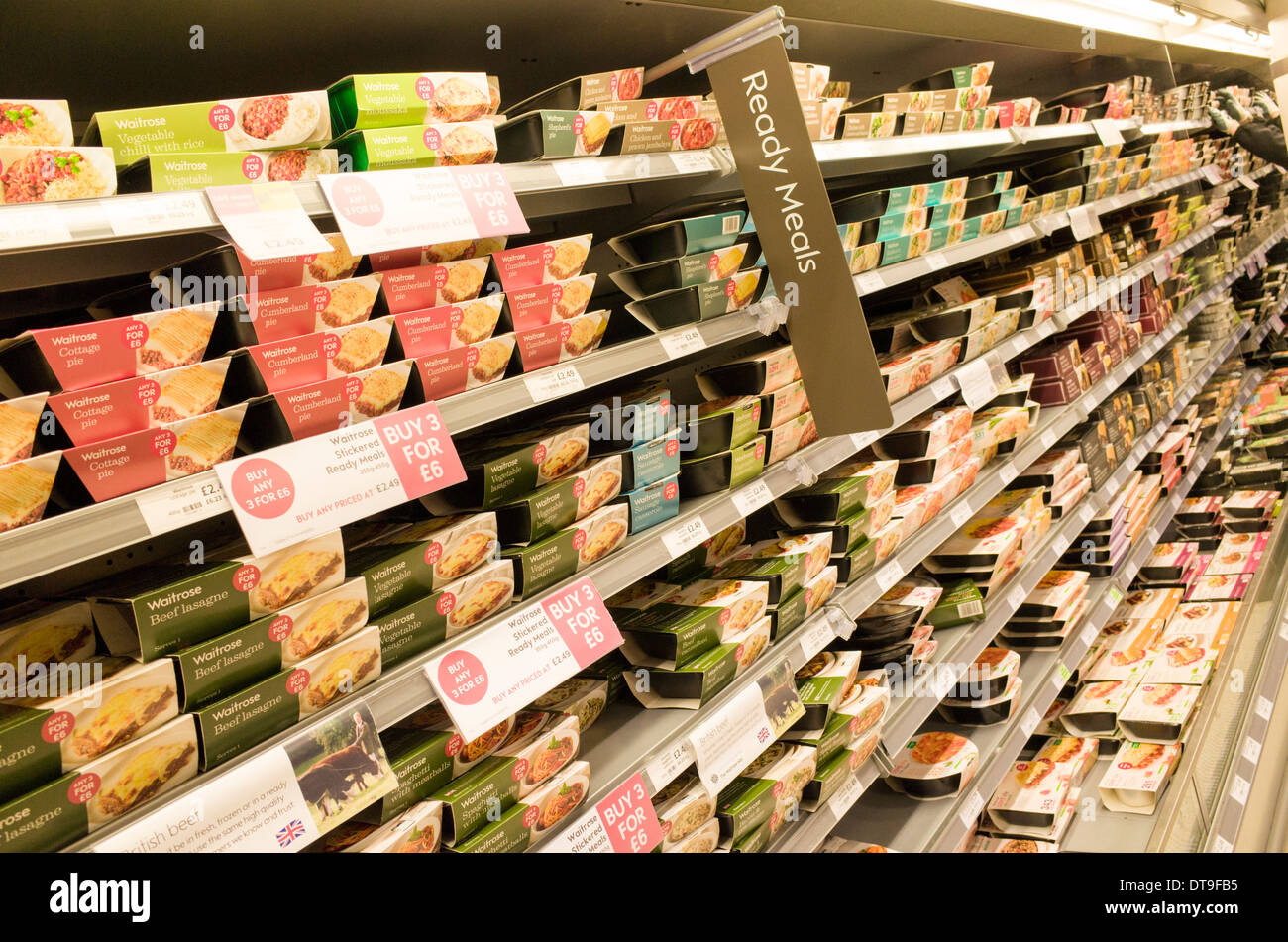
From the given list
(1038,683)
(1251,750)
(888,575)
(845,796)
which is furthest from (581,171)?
(1251,750)

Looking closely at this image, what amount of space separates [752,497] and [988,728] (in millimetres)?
1409

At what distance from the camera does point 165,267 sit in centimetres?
127

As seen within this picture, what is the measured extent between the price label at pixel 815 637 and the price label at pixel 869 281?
775mm

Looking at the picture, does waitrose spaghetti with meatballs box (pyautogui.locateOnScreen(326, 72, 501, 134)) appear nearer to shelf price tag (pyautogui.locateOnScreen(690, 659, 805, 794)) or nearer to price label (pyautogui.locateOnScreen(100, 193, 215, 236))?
price label (pyautogui.locateOnScreen(100, 193, 215, 236))

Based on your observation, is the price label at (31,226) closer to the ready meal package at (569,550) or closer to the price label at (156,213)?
the price label at (156,213)

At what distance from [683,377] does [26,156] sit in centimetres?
168

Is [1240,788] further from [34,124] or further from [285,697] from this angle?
[34,124]

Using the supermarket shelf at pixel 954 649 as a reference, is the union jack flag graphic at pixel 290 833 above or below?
above

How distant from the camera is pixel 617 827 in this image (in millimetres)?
1524

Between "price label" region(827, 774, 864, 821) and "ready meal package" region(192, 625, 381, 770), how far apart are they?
1192 millimetres

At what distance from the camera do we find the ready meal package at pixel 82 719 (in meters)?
0.95

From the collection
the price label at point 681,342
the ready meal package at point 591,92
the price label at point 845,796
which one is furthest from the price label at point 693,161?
the price label at point 845,796
